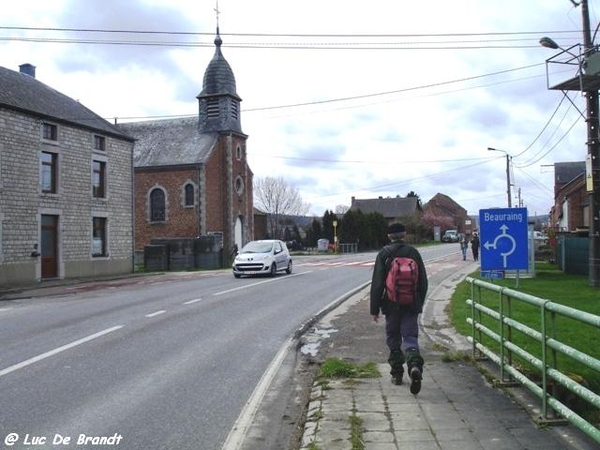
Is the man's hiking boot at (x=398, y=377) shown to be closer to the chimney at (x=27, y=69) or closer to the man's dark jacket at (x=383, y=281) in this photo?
the man's dark jacket at (x=383, y=281)

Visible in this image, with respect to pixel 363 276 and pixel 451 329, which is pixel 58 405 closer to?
pixel 451 329

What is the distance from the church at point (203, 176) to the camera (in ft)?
146

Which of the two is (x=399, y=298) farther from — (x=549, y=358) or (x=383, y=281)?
(x=549, y=358)

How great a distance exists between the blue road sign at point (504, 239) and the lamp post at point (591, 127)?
5.37m

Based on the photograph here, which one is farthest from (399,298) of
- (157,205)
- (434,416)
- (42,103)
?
(157,205)

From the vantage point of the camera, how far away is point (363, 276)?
24.1 meters

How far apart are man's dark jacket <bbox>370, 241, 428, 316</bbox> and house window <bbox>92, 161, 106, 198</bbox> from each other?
86.7ft

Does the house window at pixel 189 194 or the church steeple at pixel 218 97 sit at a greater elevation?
the church steeple at pixel 218 97

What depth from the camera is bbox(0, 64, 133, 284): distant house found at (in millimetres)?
24562

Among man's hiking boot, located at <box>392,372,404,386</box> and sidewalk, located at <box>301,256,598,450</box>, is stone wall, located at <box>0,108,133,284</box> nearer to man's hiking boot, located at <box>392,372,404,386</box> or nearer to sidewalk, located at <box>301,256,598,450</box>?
sidewalk, located at <box>301,256,598,450</box>

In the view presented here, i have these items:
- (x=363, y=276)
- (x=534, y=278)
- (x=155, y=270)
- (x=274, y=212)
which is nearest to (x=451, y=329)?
(x=534, y=278)

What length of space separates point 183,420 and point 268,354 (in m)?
3.23

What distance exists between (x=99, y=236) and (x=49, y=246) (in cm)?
379

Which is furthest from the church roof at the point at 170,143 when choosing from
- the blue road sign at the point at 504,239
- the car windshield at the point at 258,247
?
the blue road sign at the point at 504,239
